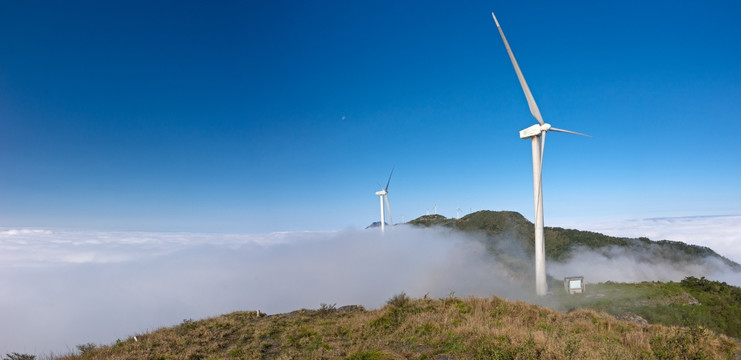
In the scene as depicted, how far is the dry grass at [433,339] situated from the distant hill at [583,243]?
96.7 meters

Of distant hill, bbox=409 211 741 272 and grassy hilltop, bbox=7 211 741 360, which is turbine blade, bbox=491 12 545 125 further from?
distant hill, bbox=409 211 741 272

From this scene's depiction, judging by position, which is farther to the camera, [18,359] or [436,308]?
[436,308]

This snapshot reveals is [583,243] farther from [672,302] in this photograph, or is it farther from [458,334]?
[458,334]

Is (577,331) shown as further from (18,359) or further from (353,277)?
(353,277)

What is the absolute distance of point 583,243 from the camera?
116 meters

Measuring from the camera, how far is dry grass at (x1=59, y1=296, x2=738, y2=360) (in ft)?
36.9

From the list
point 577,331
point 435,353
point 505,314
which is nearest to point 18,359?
point 435,353

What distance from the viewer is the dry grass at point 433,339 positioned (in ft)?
36.9

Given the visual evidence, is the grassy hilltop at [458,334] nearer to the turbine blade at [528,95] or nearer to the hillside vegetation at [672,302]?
the hillside vegetation at [672,302]

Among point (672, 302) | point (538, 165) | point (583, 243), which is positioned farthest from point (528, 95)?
point (583, 243)

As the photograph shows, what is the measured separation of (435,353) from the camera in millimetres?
11711

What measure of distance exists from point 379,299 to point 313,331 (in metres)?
92.8

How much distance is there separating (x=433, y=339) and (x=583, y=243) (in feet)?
410

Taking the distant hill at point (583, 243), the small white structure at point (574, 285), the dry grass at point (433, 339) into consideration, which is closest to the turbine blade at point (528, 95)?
the small white structure at point (574, 285)
